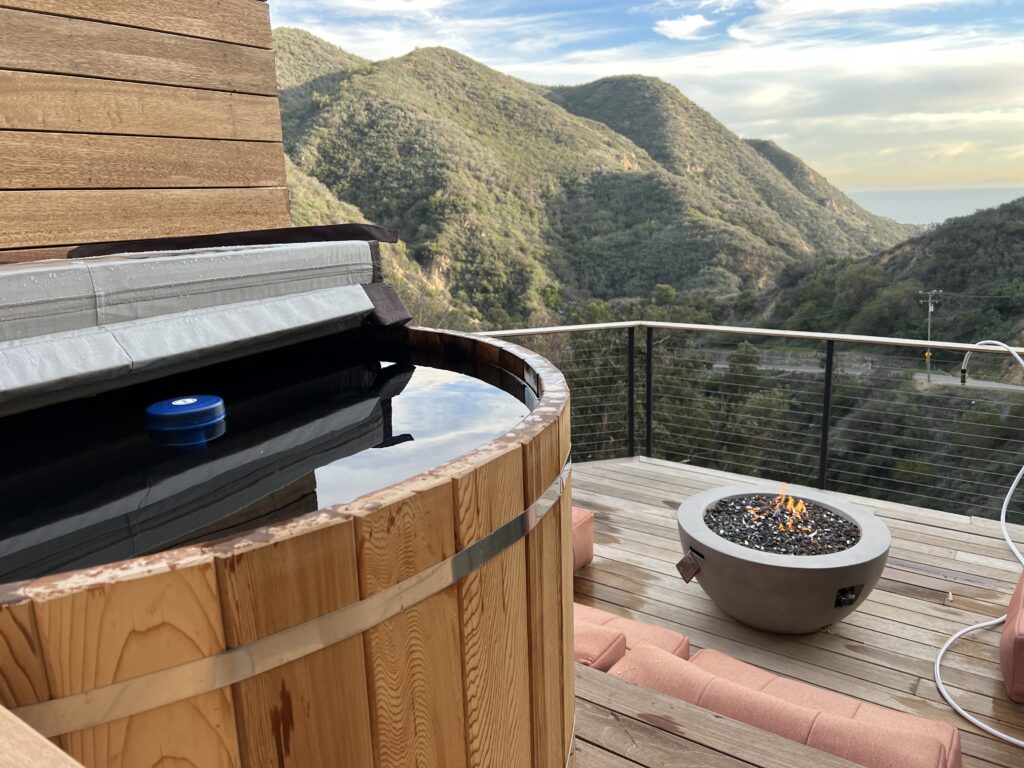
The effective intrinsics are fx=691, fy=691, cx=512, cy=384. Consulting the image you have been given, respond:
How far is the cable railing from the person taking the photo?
4956mm

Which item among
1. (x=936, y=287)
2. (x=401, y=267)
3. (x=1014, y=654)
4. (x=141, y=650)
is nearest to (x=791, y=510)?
(x=1014, y=654)

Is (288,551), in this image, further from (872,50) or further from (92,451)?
(872,50)

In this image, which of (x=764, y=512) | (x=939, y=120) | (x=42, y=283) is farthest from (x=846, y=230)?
(x=42, y=283)

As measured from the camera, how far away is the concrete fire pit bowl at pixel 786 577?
7.62 feet

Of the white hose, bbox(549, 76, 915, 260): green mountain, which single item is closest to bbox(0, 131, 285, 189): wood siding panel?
the white hose

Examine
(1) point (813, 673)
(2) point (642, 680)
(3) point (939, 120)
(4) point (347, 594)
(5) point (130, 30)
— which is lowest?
(1) point (813, 673)

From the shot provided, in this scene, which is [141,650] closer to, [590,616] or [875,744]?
[875,744]

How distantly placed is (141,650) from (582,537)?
259cm

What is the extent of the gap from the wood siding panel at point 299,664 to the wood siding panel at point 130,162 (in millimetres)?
2054

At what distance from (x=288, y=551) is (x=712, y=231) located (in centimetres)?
2310

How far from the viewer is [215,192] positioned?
2629mm

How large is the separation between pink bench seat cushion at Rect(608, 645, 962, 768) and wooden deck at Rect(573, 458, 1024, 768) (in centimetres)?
4

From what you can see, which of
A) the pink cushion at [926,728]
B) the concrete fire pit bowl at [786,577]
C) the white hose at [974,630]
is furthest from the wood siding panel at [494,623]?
the white hose at [974,630]

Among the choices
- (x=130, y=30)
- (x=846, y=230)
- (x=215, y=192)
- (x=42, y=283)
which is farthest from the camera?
(x=846, y=230)
